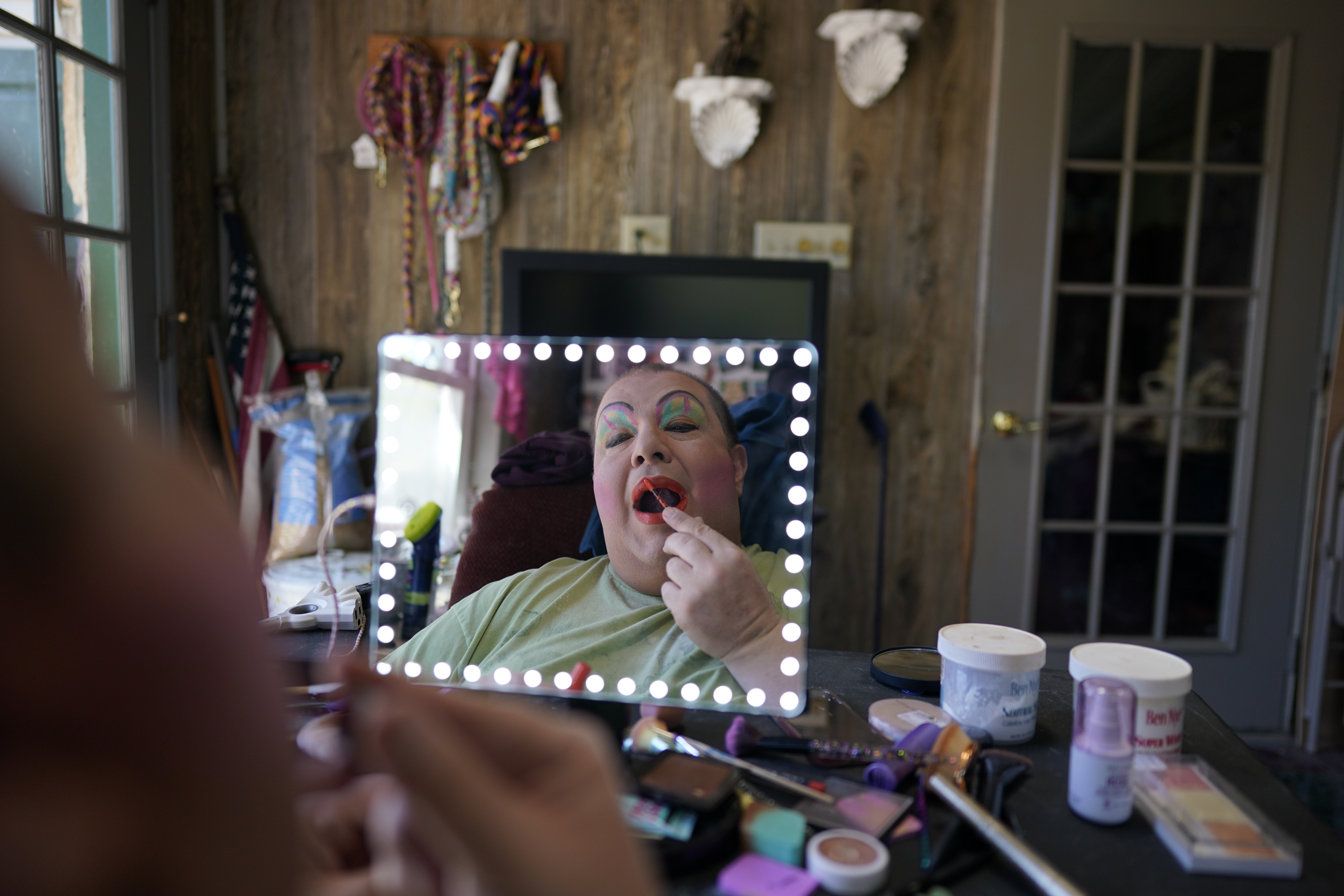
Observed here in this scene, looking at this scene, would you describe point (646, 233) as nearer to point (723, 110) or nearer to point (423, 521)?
point (723, 110)

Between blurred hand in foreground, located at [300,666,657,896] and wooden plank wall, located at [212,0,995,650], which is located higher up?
wooden plank wall, located at [212,0,995,650]

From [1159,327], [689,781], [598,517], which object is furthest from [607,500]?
[1159,327]

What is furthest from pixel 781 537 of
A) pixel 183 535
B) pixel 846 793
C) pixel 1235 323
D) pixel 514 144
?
pixel 1235 323

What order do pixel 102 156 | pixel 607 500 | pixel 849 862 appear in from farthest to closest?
pixel 102 156, pixel 607 500, pixel 849 862

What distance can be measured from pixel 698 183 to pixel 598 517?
1830 millimetres

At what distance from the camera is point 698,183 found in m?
2.47

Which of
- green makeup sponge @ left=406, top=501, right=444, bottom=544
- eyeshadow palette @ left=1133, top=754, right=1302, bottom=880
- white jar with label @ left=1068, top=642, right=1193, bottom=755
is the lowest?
eyeshadow palette @ left=1133, top=754, right=1302, bottom=880

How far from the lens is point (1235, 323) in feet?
8.03

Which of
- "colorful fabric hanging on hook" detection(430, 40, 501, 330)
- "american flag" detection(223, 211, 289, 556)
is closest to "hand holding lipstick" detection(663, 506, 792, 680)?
"colorful fabric hanging on hook" detection(430, 40, 501, 330)

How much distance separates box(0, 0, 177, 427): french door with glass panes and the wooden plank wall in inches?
14.9

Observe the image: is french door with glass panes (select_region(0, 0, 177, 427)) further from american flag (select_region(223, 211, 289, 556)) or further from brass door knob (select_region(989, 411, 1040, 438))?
brass door knob (select_region(989, 411, 1040, 438))

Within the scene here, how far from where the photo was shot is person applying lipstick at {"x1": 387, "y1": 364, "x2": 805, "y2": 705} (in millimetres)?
819

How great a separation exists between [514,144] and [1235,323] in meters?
2.18

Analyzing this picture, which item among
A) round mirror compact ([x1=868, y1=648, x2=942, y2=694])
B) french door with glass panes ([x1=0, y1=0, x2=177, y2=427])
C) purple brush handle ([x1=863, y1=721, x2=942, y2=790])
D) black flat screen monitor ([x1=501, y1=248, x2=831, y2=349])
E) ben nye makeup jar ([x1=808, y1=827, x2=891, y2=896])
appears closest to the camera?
ben nye makeup jar ([x1=808, y1=827, x2=891, y2=896])
